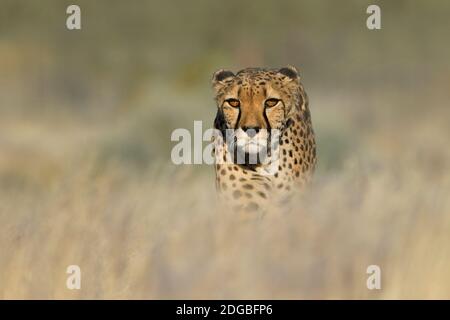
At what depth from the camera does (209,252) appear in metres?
6.31

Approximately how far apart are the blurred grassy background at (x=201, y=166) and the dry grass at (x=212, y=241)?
12mm

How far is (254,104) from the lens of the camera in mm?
8680

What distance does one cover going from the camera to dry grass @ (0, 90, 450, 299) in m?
6.04

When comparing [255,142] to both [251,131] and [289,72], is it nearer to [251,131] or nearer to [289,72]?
[251,131]

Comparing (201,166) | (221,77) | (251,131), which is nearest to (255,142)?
(251,131)

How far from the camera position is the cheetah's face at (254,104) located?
28.0 feet

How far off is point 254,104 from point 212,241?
241 centimetres

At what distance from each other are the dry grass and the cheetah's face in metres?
0.75

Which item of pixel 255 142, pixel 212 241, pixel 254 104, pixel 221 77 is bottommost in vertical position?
pixel 212 241

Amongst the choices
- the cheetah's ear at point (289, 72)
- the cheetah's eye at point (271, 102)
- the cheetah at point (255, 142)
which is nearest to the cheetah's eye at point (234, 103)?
the cheetah at point (255, 142)

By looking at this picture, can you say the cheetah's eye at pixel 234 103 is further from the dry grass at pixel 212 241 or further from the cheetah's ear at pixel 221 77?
the dry grass at pixel 212 241

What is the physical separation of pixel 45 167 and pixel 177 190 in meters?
14.4
